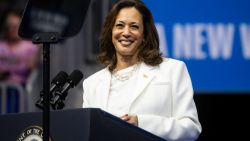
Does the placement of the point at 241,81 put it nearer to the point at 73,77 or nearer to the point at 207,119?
the point at 207,119

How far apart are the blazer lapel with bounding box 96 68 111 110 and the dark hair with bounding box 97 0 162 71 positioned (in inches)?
2.0

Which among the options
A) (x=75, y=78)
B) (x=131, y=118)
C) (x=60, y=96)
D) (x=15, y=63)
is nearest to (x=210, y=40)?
(x=15, y=63)

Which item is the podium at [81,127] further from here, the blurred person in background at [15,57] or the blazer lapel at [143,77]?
the blurred person in background at [15,57]

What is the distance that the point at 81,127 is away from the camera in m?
2.82

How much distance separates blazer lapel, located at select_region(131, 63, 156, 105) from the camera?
140 inches

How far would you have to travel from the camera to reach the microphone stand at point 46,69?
2803 millimetres

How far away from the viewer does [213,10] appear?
593 cm

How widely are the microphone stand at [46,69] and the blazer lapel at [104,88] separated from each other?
785mm

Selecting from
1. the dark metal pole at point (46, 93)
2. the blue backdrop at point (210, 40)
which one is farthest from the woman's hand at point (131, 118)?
the blue backdrop at point (210, 40)

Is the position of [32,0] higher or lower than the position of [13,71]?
higher

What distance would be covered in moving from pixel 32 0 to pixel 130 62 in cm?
92

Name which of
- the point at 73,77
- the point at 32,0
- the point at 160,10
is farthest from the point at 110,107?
the point at 160,10

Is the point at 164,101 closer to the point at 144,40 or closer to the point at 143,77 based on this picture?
the point at 143,77

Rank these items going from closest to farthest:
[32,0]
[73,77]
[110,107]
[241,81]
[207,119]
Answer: [32,0], [73,77], [110,107], [241,81], [207,119]
